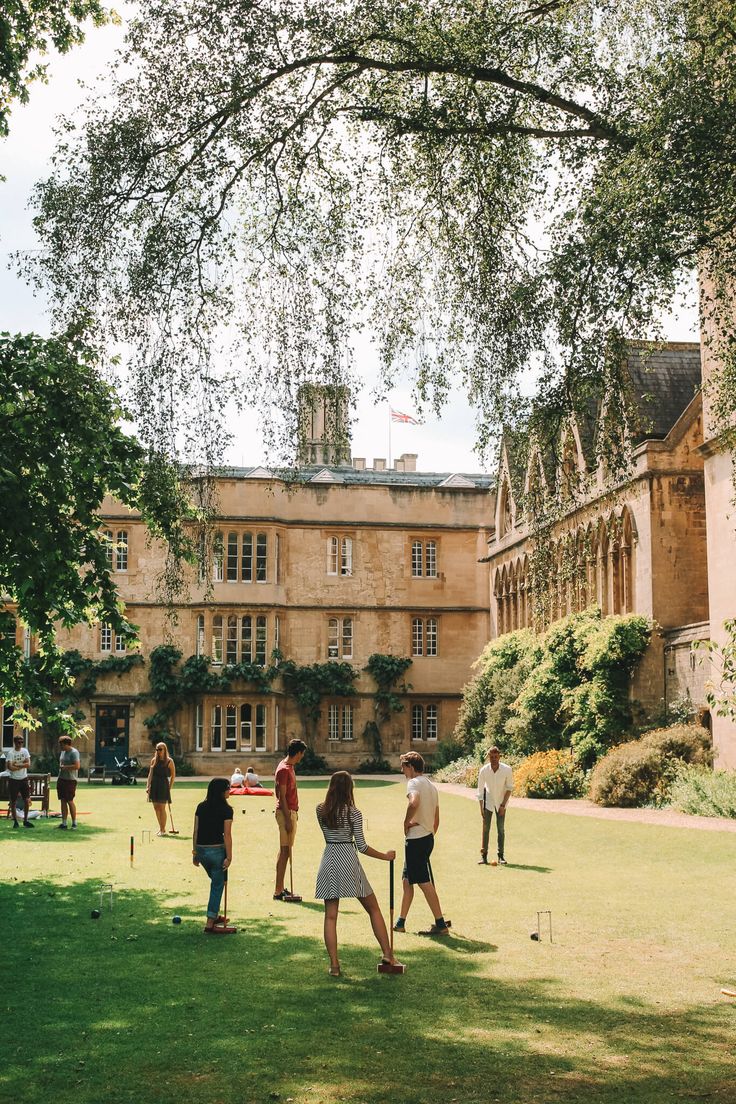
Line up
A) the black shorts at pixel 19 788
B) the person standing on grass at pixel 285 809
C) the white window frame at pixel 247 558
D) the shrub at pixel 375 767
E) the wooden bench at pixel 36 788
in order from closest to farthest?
1. the person standing on grass at pixel 285 809
2. the black shorts at pixel 19 788
3. the wooden bench at pixel 36 788
4. the shrub at pixel 375 767
5. the white window frame at pixel 247 558

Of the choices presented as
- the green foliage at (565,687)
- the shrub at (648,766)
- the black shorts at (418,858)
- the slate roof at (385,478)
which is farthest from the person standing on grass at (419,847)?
the slate roof at (385,478)

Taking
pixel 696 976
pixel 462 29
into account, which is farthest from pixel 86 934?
pixel 462 29

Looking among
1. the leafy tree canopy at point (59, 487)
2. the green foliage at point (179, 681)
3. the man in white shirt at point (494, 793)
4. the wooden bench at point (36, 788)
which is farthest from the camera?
the green foliage at point (179, 681)

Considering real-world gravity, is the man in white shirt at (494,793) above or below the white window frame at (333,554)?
below

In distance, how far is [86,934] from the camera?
33.3 feet

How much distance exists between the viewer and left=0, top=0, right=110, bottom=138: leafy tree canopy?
1152 centimetres

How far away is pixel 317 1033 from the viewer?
6.90 m

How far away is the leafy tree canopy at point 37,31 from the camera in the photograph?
11.5 m

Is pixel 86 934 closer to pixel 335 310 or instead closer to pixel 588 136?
pixel 335 310

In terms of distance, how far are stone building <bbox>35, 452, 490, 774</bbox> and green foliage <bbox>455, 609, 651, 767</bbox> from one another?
8.66m

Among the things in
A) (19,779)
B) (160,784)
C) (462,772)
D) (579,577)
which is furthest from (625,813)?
(462,772)

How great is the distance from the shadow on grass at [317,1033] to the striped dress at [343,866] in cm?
65

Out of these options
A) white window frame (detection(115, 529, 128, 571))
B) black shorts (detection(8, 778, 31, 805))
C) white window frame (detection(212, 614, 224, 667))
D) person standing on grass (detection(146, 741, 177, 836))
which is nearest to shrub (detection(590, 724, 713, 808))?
person standing on grass (detection(146, 741, 177, 836))

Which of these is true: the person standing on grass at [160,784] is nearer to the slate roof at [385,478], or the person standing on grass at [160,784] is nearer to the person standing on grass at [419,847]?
the person standing on grass at [419,847]
